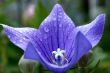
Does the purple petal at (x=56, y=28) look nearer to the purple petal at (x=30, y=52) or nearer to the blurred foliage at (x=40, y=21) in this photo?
the blurred foliage at (x=40, y=21)

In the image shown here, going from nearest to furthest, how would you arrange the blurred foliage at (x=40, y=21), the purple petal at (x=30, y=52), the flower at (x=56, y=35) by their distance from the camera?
the purple petal at (x=30, y=52), the flower at (x=56, y=35), the blurred foliage at (x=40, y=21)

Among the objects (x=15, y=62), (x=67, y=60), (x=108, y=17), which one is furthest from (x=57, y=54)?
(x=108, y=17)

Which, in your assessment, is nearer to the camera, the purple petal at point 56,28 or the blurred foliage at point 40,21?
the purple petal at point 56,28

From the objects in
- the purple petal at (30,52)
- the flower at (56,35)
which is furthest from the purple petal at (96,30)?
the purple petal at (30,52)

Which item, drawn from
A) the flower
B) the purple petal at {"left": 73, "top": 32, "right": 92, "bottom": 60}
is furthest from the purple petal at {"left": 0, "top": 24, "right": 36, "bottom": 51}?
the purple petal at {"left": 73, "top": 32, "right": 92, "bottom": 60}

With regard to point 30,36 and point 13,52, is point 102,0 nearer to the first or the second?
point 13,52

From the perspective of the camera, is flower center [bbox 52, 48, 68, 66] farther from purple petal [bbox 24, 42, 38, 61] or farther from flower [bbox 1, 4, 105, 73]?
purple petal [bbox 24, 42, 38, 61]

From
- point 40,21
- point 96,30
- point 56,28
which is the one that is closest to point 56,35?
point 56,28

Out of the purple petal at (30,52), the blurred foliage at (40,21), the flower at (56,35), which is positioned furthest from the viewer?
the blurred foliage at (40,21)

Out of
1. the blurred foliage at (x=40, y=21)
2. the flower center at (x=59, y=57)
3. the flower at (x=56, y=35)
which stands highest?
the flower at (x=56, y=35)
